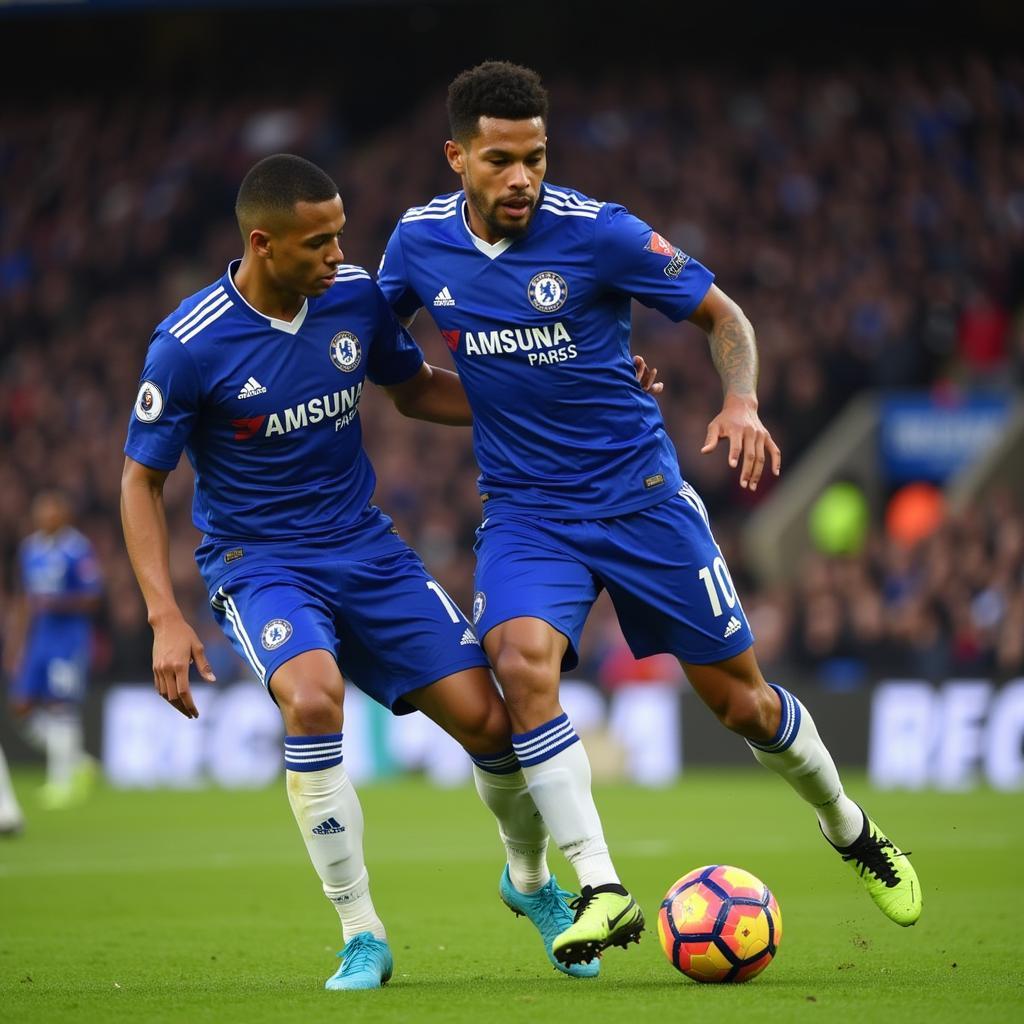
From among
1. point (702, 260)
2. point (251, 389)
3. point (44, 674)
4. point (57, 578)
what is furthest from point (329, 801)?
point (702, 260)

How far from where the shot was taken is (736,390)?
6125 millimetres

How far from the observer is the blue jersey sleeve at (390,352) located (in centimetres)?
663

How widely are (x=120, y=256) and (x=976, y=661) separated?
1536 centimetres

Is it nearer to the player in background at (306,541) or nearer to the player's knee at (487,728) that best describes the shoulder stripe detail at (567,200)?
the player in background at (306,541)

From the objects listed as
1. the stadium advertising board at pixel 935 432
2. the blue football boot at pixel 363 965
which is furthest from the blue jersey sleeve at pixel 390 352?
the stadium advertising board at pixel 935 432

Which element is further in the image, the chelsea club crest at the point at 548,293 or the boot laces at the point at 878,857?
the boot laces at the point at 878,857

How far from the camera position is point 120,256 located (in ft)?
90.0

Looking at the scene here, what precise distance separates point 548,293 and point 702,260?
716 inches

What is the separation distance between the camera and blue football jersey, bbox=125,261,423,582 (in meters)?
6.19

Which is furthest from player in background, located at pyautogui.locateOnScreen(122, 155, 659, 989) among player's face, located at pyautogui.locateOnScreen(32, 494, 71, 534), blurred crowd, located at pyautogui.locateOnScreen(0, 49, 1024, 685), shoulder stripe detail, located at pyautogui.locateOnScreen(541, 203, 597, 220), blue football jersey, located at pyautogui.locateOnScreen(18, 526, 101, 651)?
blurred crowd, located at pyautogui.locateOnScreen(0, 49, 1024, 685)

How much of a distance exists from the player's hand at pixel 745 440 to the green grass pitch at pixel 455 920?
157 cm

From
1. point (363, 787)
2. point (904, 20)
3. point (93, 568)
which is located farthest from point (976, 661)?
point (904, 20)

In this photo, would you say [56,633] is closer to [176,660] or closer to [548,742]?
[176,660]

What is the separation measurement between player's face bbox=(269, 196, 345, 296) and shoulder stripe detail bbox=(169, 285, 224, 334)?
0.75 feet
